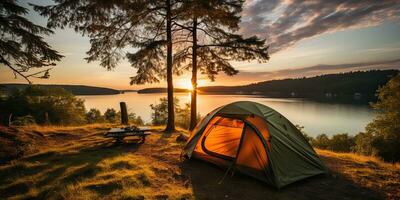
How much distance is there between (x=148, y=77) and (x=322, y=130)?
42713 millimetres

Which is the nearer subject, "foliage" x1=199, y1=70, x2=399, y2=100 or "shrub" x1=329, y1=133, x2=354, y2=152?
"shrub" x1=329, y1=133, x2=354, y2=152

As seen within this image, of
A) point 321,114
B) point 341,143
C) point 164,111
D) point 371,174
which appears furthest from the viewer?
point 321,114

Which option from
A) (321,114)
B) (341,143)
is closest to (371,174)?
(341,143)

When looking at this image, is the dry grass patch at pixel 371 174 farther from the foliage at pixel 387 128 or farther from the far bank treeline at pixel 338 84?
the far bank treeline at pixel 338 84

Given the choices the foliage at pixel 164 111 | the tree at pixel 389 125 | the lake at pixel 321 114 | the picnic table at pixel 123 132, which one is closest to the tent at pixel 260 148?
the picnic table at pixel 123 132

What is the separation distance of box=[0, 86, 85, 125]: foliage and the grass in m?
24.6

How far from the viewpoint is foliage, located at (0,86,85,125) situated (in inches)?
→ 1093

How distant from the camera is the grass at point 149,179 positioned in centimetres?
418

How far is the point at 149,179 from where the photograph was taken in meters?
4.92

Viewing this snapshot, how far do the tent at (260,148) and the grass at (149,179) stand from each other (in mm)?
233

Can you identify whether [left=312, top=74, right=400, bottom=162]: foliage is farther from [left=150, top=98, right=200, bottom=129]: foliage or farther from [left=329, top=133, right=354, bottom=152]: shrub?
[left=150, top=98, right=200, bottom=129]: foliage

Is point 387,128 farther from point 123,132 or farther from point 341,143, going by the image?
point 123,132

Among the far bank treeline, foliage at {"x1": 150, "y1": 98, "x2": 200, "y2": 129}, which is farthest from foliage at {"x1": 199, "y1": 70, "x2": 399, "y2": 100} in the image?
foliage at {"x1": 150, "y1": 98, "x2": 200, "y2": 129}

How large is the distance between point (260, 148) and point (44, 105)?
33.2 meters
